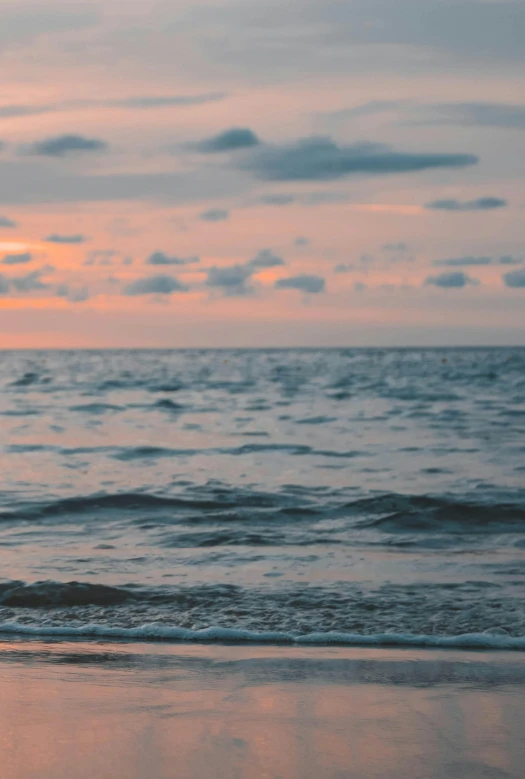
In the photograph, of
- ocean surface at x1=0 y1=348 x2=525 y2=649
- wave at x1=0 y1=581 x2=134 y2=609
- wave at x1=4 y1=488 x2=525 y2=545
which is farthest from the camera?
wave at x1=4 y1=488 x2=525 y2=545

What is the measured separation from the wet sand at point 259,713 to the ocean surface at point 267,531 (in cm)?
68

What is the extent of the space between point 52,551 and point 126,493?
12.8ft

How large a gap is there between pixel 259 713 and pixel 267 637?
1897 millimetres

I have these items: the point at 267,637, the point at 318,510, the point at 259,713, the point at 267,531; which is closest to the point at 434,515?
the point at 318,510

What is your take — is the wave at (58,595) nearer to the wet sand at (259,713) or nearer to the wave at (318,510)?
the wet sand at (259,713)

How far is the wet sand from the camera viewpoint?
427cm

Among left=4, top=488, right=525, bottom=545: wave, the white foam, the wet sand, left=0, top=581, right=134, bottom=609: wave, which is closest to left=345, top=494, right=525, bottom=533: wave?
left=4, top=488, right=525, bottom=545: wave

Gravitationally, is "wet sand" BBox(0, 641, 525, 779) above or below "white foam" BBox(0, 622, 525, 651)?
above

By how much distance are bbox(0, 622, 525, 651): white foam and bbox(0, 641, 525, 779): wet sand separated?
239mm

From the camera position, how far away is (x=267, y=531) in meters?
11.6

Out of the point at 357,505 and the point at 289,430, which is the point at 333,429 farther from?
the point at 357,505

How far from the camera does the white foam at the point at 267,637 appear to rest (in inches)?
266

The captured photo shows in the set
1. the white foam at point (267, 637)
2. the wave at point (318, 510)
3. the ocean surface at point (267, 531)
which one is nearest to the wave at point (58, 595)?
the ocean surface at point (267, 531)

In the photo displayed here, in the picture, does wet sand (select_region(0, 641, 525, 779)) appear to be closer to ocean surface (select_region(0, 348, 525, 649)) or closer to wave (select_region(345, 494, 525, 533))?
ocean surface (select_region(0, 348, 525, 649))
